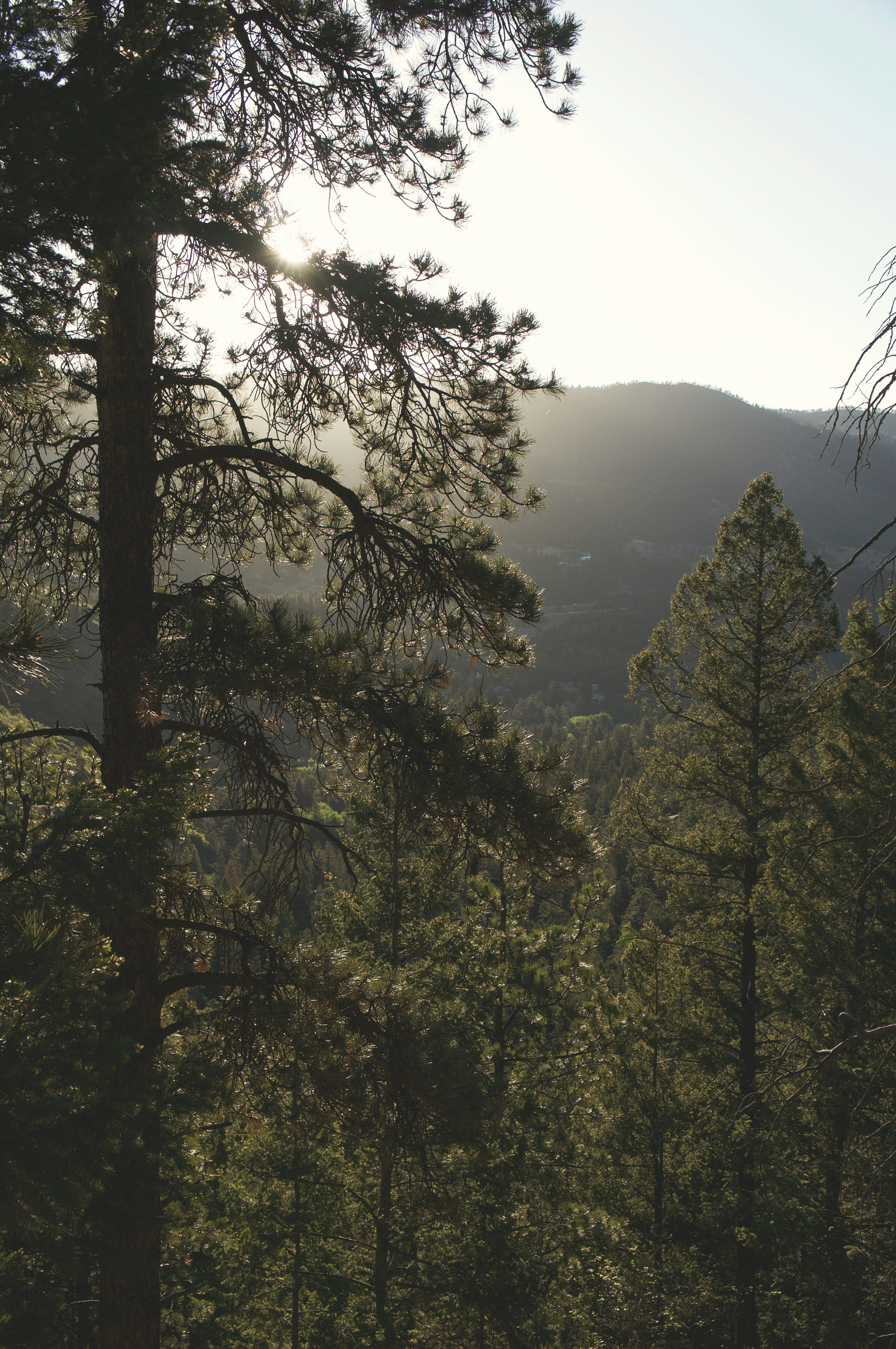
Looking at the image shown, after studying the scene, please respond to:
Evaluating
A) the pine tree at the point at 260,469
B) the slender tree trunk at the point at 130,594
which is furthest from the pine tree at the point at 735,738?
the slender tree trunk at the point at 130,594

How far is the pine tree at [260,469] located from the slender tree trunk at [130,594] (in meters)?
0.01

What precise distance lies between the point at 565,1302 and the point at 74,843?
10054 mm

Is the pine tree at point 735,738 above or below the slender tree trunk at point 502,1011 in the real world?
above

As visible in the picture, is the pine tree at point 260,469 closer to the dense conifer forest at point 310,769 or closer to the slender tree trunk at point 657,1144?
the dense conifer forest at point 310,769

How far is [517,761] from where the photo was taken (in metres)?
3.76

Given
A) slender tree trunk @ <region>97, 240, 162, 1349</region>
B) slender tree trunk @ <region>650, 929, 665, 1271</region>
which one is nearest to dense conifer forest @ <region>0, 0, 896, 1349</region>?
slender tree trunk @ <region>97, 240, 162, 1349</region>

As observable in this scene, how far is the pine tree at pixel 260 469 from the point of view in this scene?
348 cm

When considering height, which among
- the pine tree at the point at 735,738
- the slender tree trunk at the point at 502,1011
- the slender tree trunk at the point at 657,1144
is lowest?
the slender tree trunk at the point at 657,1144

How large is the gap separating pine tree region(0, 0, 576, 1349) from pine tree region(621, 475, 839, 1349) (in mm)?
6028

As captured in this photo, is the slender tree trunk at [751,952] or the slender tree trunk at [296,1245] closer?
the slender tree trunk at [296,1245]

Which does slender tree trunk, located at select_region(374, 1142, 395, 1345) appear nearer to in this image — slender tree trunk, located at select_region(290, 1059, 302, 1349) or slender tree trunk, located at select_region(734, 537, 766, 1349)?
slender tree trunk, located at select_region(290, 1059, 302, 1349)

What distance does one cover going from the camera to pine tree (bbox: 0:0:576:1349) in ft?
11.4

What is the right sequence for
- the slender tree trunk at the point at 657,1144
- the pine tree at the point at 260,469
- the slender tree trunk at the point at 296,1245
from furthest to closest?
1. the slender tree trunk at the point at 657,1144
2. the slender tree trunk at the point at 296,1245
3. the pine tree at the point at 260,469

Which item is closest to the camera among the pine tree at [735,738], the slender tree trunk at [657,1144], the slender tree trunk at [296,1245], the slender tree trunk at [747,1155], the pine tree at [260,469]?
the pine tree at [260,469]
